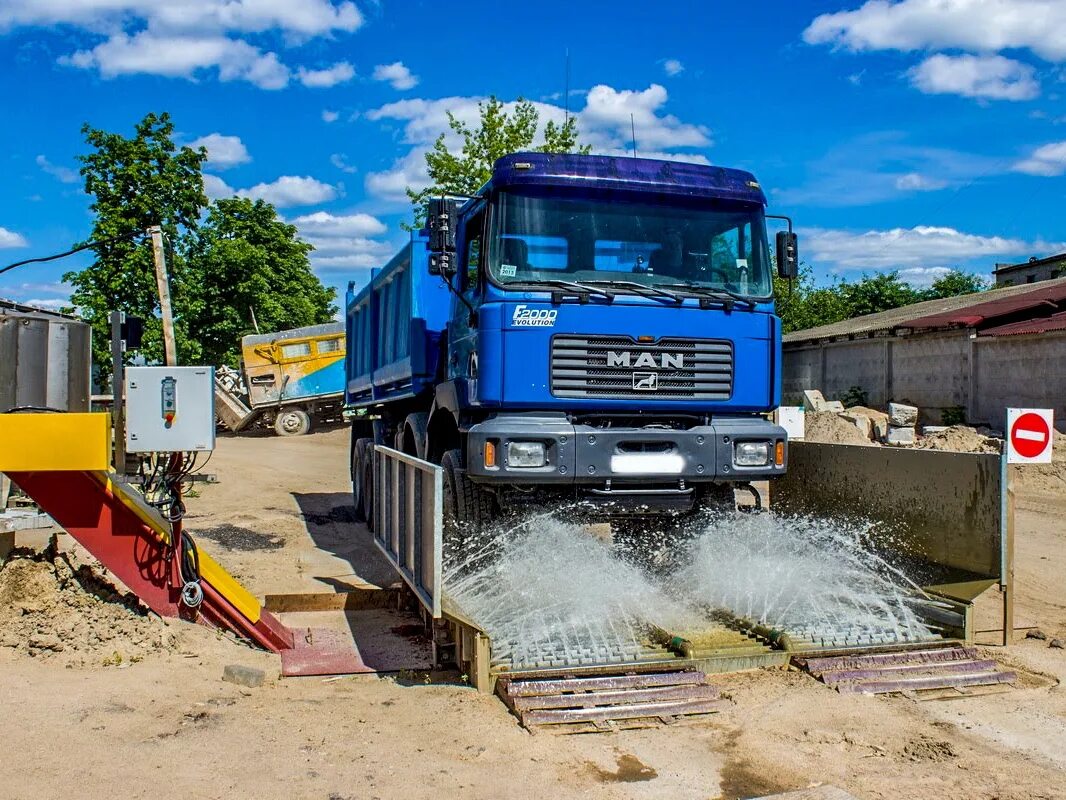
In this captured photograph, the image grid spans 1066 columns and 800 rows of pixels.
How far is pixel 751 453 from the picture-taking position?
6.60 metres

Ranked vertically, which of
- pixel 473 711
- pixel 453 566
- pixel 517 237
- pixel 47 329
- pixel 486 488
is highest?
pixel 517 237

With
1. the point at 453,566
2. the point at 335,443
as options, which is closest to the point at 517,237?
the point at 453,566

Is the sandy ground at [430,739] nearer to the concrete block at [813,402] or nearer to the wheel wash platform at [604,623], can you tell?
the wheel wash platform at [604,623]

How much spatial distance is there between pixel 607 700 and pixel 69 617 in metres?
3.31

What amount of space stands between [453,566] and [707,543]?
1.87 meters

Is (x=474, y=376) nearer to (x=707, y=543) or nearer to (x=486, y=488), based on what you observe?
(x=486, y=488)

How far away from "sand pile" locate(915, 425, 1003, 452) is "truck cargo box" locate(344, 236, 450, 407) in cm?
1015

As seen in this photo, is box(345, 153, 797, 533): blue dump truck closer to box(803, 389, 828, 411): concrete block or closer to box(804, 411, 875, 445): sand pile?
A: box(804, 411, 875, 445): sand pile

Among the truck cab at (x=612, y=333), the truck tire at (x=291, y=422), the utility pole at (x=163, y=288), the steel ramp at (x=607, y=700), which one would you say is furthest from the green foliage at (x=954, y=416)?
the steel ramp at (x=607, y=700)

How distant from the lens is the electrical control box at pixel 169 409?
5.63m

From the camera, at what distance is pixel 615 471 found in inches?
247

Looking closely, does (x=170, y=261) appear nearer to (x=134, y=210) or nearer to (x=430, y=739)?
(x=134, y=210)

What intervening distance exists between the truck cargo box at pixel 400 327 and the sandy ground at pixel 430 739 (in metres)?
3.09

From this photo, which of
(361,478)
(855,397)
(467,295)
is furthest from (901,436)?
(467,295)
